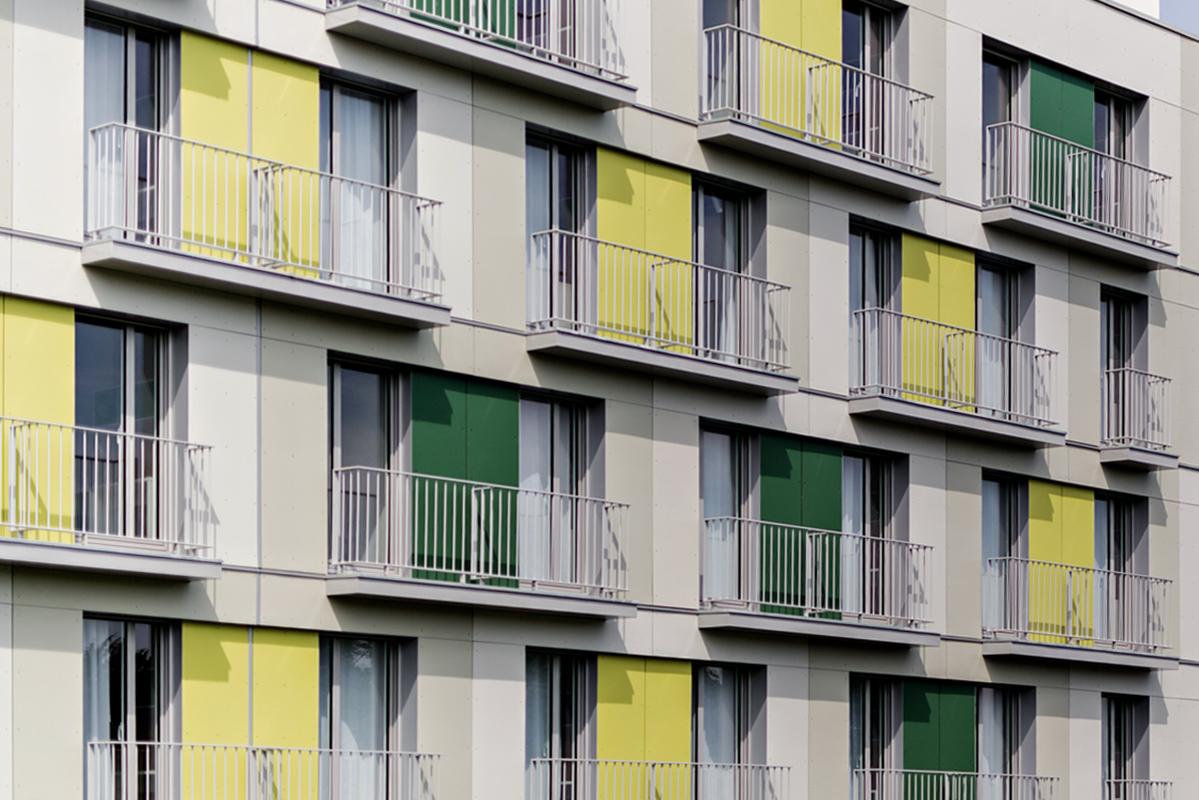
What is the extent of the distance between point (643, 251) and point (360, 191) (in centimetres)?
412

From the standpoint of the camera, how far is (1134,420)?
3422 centimetres

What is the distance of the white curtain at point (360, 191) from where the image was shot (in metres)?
23.2

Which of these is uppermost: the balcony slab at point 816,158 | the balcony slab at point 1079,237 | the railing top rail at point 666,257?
the balcony slab at point 816,158

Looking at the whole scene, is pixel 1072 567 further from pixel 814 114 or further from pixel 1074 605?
pixel 814 114

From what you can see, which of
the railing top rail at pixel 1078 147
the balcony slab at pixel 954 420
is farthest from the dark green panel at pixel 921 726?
the railing top rail at pixel 1078 147

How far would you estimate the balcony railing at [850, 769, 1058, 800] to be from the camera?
2911 centimetres

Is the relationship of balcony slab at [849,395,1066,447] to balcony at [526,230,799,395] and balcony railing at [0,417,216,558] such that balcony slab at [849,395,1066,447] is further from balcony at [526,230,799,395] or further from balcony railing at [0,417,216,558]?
balcony railing at [0,417,216,558]

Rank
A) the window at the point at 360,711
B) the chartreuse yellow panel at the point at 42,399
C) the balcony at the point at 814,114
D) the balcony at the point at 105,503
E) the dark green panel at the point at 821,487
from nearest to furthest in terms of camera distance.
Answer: the balcony at the point at 105,503 < the chartreuse yellow panel at the point at 42,399 < the window at the point at 360,711 < the balcony at the point at 814,114 < the dark green panel at the point at 821,487

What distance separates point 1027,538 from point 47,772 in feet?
56.1

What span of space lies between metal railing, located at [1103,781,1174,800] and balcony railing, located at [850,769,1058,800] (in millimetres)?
1909

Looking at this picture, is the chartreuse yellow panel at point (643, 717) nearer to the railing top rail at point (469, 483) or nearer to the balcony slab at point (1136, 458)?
the railing top rail at point (469, 483)

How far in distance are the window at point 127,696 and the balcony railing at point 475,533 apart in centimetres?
226

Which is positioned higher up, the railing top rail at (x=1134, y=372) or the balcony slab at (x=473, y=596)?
the railing top rail at (x=1134, y=372)

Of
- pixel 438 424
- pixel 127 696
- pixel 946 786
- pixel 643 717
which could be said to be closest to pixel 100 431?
pixel 127 696
